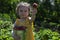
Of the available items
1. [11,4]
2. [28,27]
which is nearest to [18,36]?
[28,27]

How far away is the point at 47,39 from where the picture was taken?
5.38 metres

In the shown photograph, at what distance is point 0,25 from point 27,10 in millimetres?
2810

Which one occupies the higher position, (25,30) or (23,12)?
(23,12)

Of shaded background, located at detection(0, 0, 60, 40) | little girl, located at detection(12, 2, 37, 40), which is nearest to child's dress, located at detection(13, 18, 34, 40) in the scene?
little girl, located at detection(12, 2, 37, 40)

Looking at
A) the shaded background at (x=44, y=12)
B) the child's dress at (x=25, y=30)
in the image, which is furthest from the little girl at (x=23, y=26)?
the shaded background at (x=44, y=12)

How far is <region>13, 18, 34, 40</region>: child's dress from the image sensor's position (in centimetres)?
372

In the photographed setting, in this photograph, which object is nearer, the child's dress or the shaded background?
the child's dress

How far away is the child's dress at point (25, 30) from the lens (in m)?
3.72

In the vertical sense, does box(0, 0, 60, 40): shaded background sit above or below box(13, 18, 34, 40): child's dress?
below

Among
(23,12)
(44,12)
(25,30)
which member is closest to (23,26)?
(25,30)

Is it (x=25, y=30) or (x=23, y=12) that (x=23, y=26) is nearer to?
(x=25, y=30)

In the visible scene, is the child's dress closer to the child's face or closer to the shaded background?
the child's face

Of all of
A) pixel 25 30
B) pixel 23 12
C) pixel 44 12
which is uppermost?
pixel 23 12

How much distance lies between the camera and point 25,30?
3.75m
